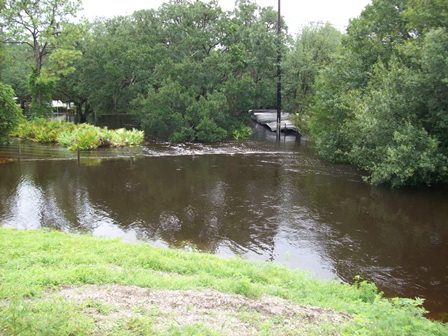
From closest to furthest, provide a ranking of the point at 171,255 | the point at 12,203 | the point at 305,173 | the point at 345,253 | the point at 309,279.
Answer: the point at 309,279
the point at 171,255
the point at 345,253
the point at 12,203
the point at 305,173

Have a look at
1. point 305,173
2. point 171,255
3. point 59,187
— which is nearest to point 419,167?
point 305,173

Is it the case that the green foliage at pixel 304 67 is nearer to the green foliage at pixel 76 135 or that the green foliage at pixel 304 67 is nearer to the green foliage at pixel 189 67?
the green foliage at pixel 189 67

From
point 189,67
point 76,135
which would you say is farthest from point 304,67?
point 76,135

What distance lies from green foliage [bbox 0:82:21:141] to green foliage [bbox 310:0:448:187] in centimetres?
1728

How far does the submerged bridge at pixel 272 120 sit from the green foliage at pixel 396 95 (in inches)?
494

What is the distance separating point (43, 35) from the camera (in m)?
33.5

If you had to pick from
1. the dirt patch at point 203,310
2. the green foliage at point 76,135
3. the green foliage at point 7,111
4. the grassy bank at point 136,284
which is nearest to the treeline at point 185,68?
the green foliage at point 76,135

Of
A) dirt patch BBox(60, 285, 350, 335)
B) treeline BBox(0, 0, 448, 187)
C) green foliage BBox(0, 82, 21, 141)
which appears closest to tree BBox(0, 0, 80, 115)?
treeline BBox(0, 0, 448, 187)

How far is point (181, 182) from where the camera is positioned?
63.1 feet

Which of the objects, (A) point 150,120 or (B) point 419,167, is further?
(A) point 150,120

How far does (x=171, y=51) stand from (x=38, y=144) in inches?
487

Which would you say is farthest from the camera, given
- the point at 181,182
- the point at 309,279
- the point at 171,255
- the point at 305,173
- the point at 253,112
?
the point at 253,112

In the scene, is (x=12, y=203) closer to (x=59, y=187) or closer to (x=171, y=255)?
(x=59, y=187)

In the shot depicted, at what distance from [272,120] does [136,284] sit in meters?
32.9
